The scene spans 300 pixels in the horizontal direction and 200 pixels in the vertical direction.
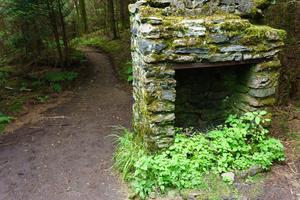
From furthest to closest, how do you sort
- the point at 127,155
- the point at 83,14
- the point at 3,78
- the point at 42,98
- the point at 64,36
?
1. the point at 83,14
2. the point at 64,36
3. the point at 3,78
4. the point at 42,98
5. the point at 127,155

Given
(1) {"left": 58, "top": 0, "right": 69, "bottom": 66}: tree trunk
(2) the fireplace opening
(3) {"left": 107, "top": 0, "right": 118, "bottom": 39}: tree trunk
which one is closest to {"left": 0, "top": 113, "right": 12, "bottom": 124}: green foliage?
(1) {"left": 58, "top": 0, "right": 69, "bottom": 66}: tree trunk

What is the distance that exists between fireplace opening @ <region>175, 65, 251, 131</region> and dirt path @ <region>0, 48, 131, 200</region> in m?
1.73

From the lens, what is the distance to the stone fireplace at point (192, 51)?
4.62 meters

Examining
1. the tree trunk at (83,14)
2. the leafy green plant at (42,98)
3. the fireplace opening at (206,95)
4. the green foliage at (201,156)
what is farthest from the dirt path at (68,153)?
the tree trunk at (83,14)

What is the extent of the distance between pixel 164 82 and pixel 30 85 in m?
7.17

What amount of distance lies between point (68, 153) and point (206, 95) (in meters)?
2.96

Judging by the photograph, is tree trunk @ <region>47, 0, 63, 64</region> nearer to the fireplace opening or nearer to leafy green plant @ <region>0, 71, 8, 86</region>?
leafy green plant @ <region>0, 71, 8, 86</region>

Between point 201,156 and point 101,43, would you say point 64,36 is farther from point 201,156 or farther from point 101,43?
point 201,156

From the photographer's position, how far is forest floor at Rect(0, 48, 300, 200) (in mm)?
4840

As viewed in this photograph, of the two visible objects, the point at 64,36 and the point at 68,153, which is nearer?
the point at 68,153

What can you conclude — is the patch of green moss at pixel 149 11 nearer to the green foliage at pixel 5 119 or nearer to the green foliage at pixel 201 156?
the green foliage at pixel 201 156

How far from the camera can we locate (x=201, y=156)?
15.7 ft

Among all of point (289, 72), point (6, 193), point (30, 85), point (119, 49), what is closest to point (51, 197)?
point (6, 193)

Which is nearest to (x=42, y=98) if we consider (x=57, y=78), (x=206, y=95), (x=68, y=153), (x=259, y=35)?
(x=57, y=78)
